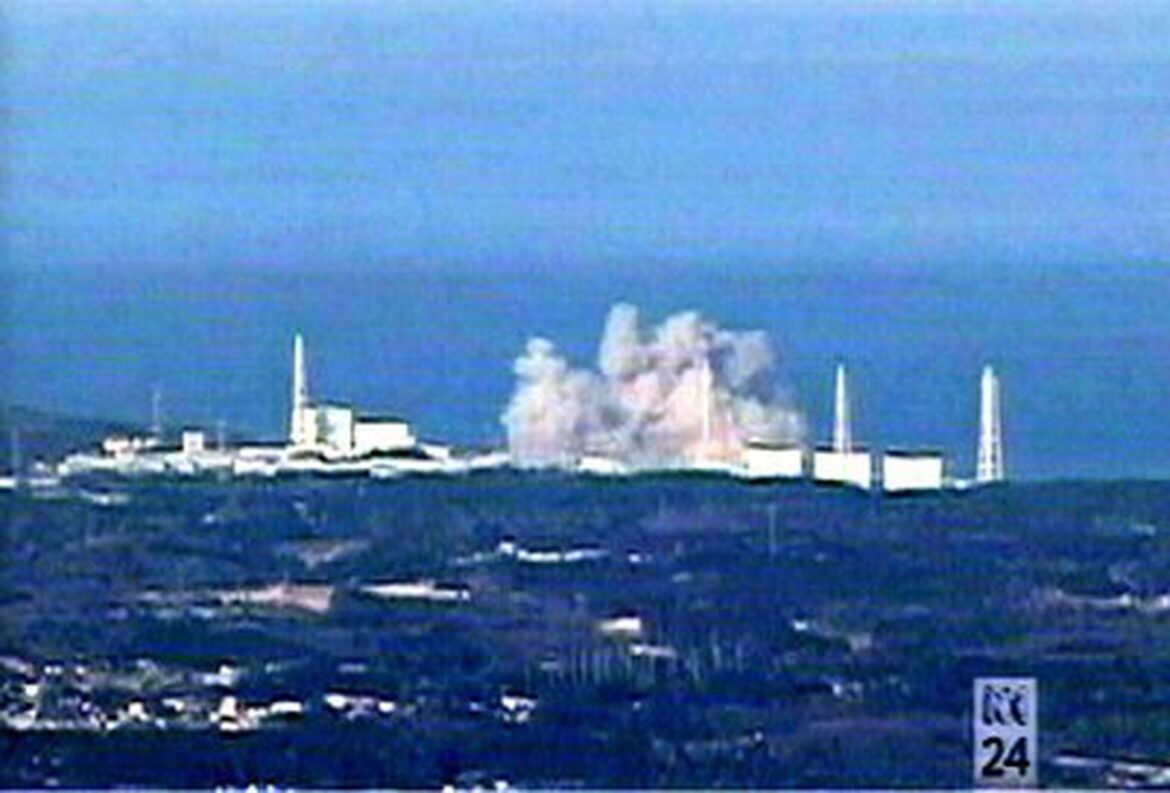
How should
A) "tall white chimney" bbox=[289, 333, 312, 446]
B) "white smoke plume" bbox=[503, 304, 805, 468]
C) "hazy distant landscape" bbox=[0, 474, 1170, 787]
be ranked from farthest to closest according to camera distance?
"tall white chimney" bbox=[289, 333, 312, 446], "white smoke plume" bbox=[503, 304, 805, 468], "hazy distant landscape" bbox=[0, 474, 1170, 787]

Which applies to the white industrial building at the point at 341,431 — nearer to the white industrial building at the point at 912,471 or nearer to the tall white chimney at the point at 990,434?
the white industrial building at the point at 912,471

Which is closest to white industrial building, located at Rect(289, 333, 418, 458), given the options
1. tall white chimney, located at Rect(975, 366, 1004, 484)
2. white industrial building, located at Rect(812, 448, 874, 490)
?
white industrial building, located at Rect(812, 448, 874, 490)

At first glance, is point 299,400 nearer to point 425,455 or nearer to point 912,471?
point 425,455

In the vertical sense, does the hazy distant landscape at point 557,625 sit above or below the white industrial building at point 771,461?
below

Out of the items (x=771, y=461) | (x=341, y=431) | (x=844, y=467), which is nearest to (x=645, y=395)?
(x=771, y=461)

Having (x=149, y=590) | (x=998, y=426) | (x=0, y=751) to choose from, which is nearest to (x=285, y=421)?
(x=149, y=590)

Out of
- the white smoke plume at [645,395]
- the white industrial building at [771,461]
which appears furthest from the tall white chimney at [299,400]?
the white industrial building at [771,461]

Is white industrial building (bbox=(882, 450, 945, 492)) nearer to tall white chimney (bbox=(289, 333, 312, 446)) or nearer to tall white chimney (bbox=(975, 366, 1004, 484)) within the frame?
tall white chimney (bbox=(975, 366, 1004, 484))
